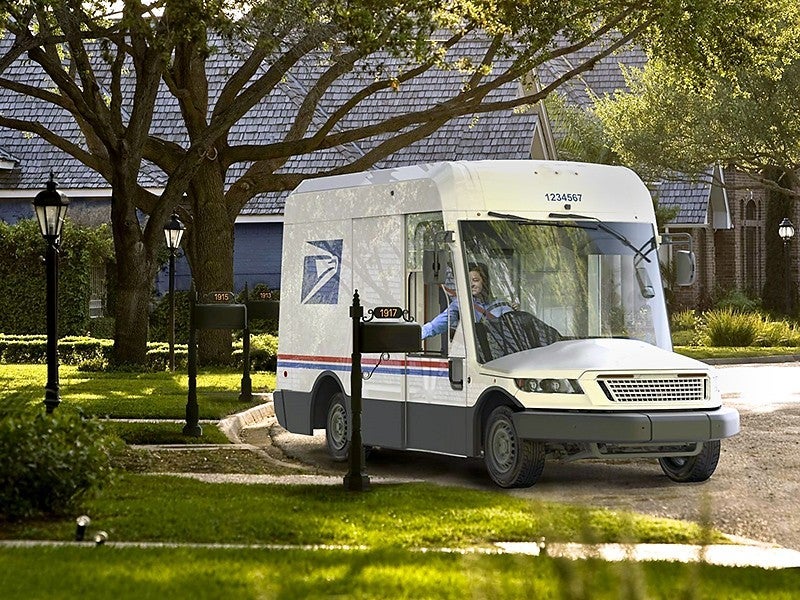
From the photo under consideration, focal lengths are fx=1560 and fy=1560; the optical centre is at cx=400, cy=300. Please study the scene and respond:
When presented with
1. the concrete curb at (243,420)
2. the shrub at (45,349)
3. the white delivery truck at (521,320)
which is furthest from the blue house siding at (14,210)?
the white delivery truck at (521,320)

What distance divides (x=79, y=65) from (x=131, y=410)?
7.82m

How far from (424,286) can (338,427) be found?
2.17m

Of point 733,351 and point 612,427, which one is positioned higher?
point 733,351

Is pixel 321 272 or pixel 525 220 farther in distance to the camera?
pixel 321 272

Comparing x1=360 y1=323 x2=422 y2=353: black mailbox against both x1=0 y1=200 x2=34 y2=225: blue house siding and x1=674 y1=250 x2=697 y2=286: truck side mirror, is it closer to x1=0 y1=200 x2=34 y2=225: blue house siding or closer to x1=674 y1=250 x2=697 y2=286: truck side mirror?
x1=674 y1=250 x2=697 y2=286: truck side mirror

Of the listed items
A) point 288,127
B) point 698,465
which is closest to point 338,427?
point 698,465

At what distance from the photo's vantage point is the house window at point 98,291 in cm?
3662

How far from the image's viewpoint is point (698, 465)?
14.0 metres

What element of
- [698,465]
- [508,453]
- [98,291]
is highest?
[98,291]

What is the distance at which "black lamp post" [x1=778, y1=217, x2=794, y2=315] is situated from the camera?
45094 mm

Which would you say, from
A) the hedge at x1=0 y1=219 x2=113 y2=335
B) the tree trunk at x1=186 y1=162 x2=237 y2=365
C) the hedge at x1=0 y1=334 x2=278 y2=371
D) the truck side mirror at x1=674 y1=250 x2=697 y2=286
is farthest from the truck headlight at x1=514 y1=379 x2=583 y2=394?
the hedge at x1=0 y1=219 x2=113 y2=335

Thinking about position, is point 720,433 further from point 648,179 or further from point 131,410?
point 648,179

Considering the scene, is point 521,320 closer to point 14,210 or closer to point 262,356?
point 262,356

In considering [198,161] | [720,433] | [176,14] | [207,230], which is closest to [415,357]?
[720,433]
